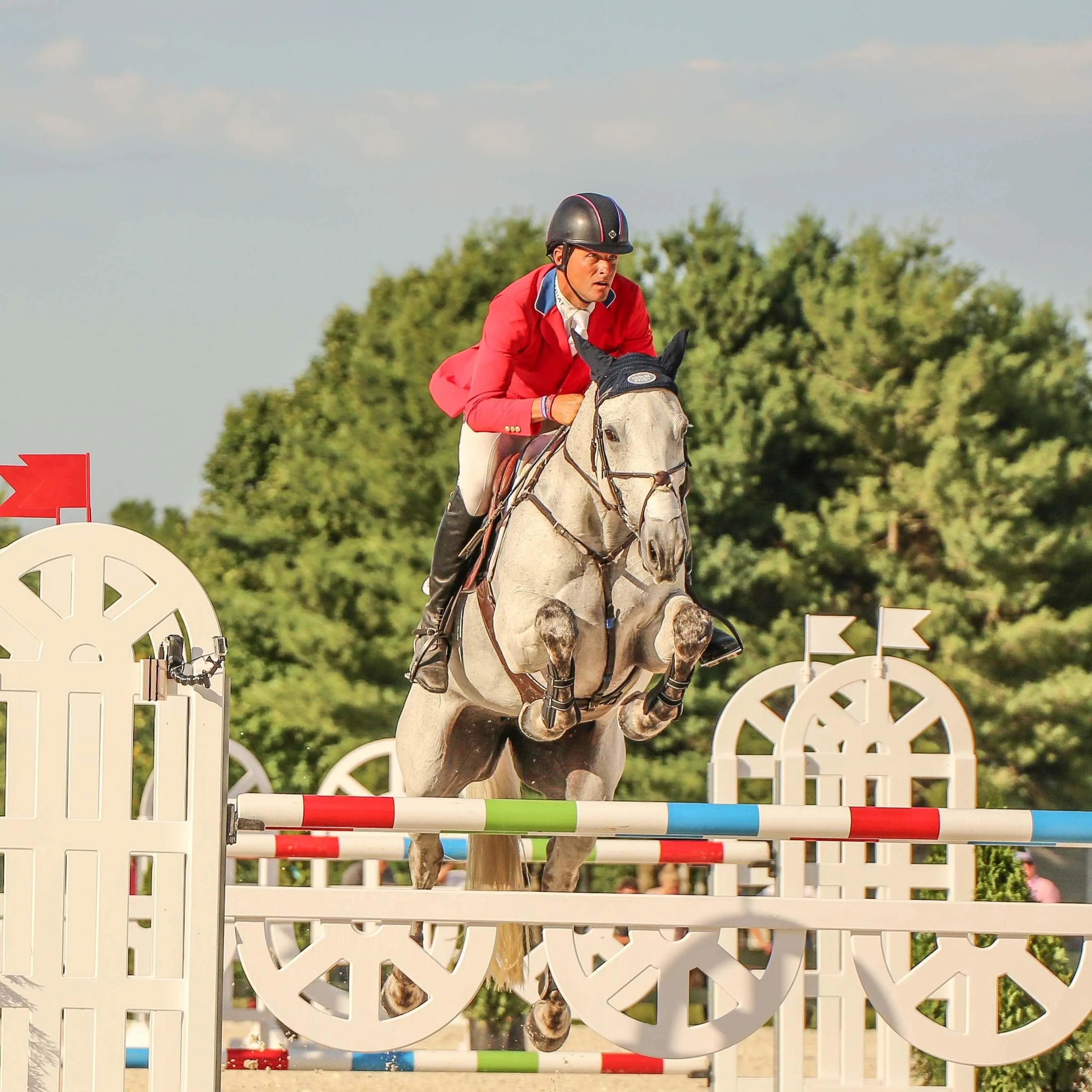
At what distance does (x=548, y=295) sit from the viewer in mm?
4562

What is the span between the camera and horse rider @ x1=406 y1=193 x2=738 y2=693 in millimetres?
4391

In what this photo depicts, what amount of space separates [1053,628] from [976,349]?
333 centimetres

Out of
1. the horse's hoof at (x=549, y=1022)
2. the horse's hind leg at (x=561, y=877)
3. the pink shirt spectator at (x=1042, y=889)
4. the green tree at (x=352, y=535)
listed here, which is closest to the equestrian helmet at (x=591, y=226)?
the horse's hind leg at (x=561, y=877)

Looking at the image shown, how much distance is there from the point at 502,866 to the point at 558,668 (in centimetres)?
109

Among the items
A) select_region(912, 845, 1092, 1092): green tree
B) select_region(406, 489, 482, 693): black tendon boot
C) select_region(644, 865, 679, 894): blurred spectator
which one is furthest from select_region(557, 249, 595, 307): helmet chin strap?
select_region(644, 865, 679, 894): blurred spectator

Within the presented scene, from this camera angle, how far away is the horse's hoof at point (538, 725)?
4215 millimetres

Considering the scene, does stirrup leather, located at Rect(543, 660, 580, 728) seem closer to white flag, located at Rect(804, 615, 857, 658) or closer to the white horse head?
the white horse head

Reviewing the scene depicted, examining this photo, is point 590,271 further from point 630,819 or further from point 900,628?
point 900,628

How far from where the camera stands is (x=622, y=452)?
3969 mm

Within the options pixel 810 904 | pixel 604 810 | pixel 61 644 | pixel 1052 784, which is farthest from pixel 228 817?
pixel 1052 784

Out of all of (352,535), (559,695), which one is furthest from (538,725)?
(352,535)

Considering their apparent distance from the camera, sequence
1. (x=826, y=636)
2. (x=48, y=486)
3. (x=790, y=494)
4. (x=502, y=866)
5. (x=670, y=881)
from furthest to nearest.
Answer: (x=790, y=494), (x=670, y=881), (x=826, y=636), (x=502, y=866), (x=48, y=486)

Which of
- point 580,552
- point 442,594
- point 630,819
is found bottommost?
point 630,819

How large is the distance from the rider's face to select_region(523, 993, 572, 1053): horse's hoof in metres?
2.12
